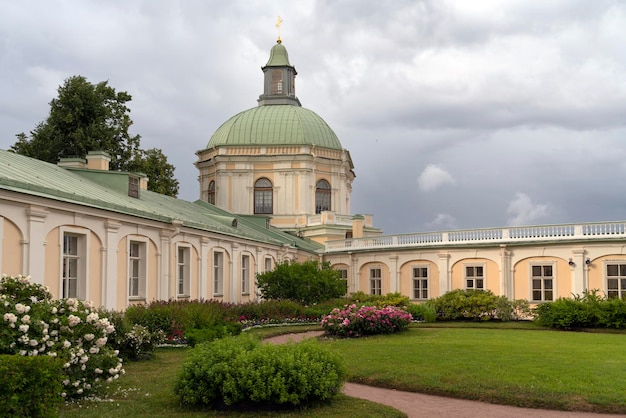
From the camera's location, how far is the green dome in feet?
177

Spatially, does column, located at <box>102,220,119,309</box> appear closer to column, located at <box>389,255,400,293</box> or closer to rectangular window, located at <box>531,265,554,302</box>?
rectangular window, located at <box>531,265,554,302</box>

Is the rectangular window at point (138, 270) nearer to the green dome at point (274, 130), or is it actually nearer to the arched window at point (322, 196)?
the green dome at point (274, 130)

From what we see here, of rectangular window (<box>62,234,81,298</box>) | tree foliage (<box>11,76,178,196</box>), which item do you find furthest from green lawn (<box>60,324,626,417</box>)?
tree foliage (<box>11,76,178,196</box>)

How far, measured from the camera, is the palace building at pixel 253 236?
1916 cm

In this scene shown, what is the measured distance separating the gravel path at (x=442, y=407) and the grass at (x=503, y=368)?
27 cm

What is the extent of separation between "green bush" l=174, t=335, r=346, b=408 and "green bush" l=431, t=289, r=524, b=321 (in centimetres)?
2194

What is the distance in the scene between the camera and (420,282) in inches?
1567

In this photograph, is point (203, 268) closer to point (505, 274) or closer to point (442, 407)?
point (505, 274)

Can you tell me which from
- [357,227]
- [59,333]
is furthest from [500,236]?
[59,333]

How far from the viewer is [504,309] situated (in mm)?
32562

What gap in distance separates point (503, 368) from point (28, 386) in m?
9.42

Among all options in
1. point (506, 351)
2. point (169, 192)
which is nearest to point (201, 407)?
point (506, 351)

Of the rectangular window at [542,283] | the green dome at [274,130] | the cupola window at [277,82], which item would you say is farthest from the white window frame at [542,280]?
the cupola window at [277,82]

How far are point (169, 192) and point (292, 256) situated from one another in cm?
902
